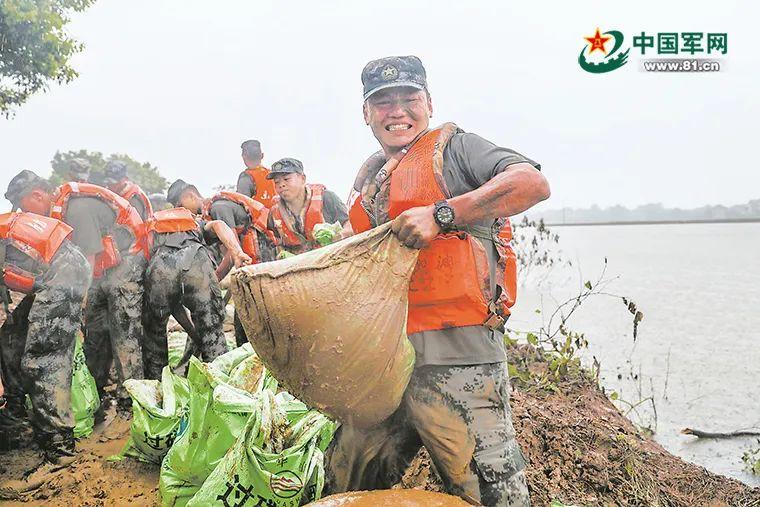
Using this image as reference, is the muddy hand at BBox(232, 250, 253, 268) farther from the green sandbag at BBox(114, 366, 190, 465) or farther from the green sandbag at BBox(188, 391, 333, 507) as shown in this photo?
the green sandbag at BBox(188, 391, 333, 507)

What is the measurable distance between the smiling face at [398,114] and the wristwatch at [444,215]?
45 centimetres

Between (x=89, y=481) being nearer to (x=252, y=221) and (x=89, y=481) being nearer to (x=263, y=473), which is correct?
(x=263, y=473)

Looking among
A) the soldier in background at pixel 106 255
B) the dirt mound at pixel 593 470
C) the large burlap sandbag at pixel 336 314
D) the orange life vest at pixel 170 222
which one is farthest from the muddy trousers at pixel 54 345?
the large burlap sandbag at pixel 336 314

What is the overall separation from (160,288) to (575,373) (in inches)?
152

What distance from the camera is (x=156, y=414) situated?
10.3ft

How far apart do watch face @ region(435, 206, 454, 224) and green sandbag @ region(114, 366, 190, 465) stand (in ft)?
6.67

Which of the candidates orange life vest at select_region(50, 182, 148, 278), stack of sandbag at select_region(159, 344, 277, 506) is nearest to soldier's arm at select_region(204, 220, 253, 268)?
orange life vest at select_region(50, 182, 148, 278)

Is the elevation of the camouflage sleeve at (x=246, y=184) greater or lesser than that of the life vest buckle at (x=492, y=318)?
greater

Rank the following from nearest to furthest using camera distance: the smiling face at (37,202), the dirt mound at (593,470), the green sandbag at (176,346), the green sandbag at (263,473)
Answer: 1. the green sandbag at (263,473)
2. the dirt mound at (593,470)
3. the smiling face at (37,202)
4. the green sandbag at (176,346)

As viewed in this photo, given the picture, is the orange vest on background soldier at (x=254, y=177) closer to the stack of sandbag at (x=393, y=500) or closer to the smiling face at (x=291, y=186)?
the smiling face at (x=291, y=186)

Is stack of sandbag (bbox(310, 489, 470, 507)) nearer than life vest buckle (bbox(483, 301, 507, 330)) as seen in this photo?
Yes

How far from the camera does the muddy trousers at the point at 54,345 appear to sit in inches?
144

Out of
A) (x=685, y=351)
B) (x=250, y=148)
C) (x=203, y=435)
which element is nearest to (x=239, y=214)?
(x=250, y=148)

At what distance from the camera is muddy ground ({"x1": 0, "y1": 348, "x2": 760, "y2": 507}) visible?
9.93 ft
